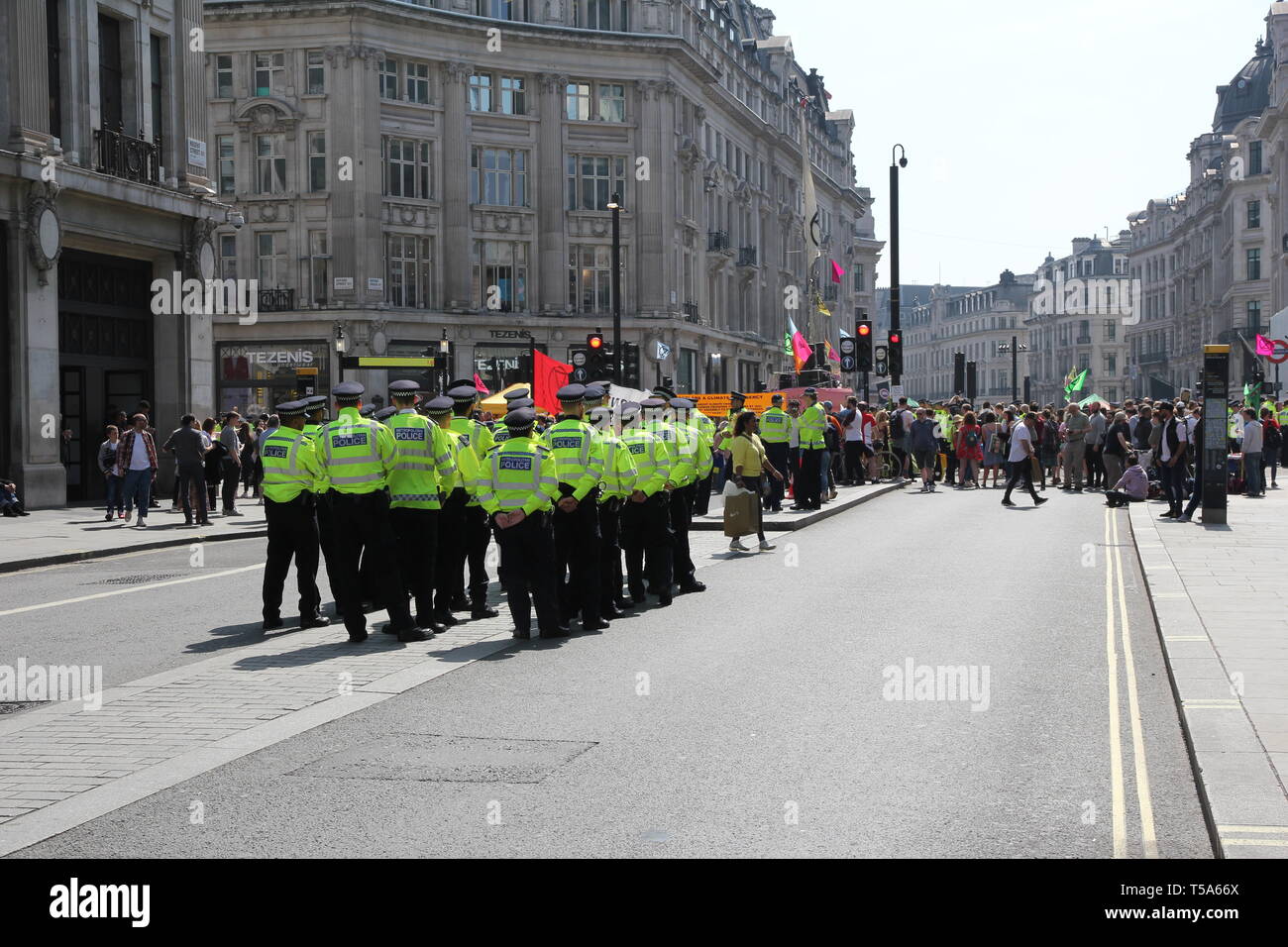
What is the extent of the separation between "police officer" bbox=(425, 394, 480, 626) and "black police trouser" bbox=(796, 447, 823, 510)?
12.3 metres

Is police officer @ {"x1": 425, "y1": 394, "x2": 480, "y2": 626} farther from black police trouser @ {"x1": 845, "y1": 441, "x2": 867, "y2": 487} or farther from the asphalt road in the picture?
black police trouser @ {"x1": 845, "y1": 441, "x2": 867, "y2": 487}

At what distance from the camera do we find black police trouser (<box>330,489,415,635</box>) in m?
11.0

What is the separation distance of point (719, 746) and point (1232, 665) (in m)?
3.66

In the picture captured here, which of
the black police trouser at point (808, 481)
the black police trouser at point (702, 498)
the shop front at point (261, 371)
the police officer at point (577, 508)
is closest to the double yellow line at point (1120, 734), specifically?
the police officer at point (577, 508)

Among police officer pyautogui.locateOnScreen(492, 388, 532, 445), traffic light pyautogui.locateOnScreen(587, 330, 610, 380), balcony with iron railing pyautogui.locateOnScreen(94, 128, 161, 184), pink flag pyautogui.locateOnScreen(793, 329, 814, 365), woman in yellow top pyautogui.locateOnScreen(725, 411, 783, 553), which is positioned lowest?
woman in yellow top pyautogui.locateOnScreen(725, 411, 783, 553)

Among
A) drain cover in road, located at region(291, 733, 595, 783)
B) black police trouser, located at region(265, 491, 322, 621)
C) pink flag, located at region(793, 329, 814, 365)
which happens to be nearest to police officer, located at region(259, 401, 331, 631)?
black police trouser, located at region(265, 491, 322, 621)

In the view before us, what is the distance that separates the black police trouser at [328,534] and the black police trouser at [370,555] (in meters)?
0.13

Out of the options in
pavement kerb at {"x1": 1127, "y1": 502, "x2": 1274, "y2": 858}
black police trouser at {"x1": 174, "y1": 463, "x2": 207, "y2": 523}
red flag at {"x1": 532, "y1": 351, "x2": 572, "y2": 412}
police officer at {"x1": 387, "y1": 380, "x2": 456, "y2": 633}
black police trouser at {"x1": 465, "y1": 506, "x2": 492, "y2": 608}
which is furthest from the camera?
red flag at {"x1": 532, "y1": 351, "x2": 572, "y2": 412}

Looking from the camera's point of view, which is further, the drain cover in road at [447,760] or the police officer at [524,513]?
the police officer at [524,513]

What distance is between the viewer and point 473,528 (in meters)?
12.7

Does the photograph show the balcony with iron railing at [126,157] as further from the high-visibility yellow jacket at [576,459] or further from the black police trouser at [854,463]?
the high-visibility yellow jacket at [576,459]

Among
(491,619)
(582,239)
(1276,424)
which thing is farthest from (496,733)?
(582,239)

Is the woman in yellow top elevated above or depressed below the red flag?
below

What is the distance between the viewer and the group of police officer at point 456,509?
1113 cm
